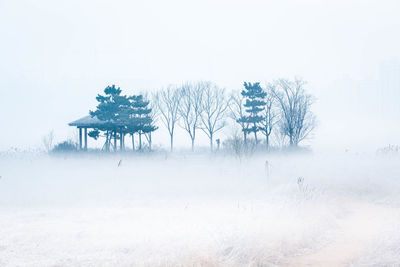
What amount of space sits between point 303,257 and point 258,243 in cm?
108

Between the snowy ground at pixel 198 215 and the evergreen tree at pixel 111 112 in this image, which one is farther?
the evergreen tree at pixel 111 112

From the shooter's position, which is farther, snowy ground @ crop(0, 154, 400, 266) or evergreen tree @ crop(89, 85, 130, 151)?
evergreen tree @ crop(89, 85, 130, 151)

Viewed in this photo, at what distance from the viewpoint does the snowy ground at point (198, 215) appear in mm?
9414

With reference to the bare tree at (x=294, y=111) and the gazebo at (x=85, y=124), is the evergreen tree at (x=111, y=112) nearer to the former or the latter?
the gazebo at (x=85, y=124)

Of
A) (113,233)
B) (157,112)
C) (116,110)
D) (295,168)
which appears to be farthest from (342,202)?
(157,112)

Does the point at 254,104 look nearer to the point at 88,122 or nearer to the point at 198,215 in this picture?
the point at 88,122

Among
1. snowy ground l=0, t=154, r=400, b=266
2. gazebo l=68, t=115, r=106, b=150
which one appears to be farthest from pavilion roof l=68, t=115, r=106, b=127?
snowy ground l=0, t=154, r=400, b=266

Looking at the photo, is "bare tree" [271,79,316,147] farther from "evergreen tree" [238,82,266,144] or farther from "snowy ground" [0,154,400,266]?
"snowy ground" [0,154,400,266]

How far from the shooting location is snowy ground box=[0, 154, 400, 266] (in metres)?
9.41

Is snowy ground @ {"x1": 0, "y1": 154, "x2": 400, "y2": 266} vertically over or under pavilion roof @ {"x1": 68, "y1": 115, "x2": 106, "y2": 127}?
under

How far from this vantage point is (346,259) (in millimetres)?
9398

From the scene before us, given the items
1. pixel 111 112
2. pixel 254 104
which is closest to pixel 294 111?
pixel 254 104

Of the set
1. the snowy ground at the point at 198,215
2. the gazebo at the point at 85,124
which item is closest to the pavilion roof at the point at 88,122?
the gazebo at the point at 85,124

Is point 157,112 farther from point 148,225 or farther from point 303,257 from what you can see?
point 303,257
